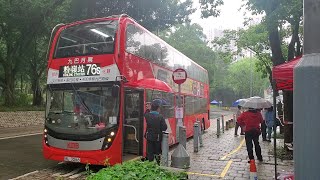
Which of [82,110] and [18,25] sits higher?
[18,25]

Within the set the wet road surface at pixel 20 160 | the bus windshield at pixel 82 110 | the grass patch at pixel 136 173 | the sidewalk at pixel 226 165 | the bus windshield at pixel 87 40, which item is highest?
the bus windshield at pixel 87 40

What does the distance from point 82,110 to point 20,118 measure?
595 inches

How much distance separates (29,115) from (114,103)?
16.5 metres

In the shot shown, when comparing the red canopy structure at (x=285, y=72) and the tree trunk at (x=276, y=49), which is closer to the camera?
the red canopy structure at (x=285, y=72)

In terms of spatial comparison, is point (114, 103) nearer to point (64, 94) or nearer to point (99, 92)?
point (99, 92)

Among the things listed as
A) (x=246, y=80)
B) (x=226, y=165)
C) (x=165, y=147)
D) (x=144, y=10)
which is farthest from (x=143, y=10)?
(x=246, y=80)

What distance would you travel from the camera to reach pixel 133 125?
988cm

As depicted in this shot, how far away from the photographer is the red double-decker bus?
8109 mm

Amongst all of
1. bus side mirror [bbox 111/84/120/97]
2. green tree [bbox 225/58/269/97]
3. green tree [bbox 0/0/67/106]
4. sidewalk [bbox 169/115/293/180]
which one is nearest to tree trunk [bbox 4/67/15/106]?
green tree [bbox 0/0/67/106]

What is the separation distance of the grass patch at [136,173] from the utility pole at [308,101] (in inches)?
92.9

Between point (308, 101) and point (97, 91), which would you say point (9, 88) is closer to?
point (97, 91)

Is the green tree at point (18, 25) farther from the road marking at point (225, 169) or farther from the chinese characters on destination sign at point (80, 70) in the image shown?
the road marking at point (225, 169)

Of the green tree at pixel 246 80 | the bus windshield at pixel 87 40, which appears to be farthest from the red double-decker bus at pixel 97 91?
the green tree at pixel 246 80

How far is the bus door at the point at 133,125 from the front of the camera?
9672mm
